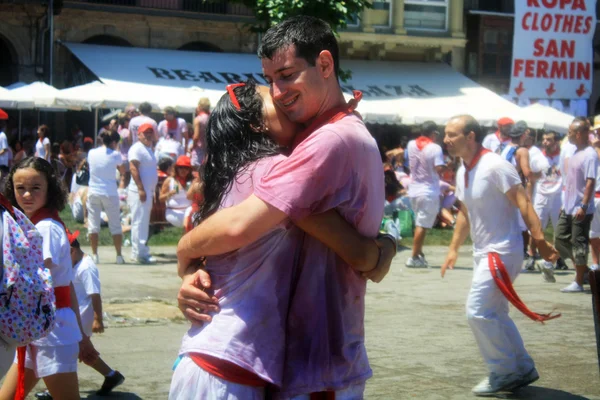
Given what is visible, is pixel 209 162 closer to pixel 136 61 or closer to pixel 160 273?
pixel 160 273

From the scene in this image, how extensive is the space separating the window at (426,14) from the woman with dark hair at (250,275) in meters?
28.7

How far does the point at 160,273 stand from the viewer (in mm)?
11805

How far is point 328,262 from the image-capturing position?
296 centimetres

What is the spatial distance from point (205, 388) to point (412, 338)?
17.9 ft

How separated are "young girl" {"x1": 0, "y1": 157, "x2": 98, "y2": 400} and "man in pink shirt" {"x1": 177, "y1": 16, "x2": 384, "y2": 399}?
2.13m

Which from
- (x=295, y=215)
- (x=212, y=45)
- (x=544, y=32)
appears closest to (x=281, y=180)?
(x=295, y=215)

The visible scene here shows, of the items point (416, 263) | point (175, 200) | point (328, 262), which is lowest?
point (416, 263)

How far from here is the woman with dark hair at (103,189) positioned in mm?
12430

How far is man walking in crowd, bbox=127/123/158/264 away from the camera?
1270cm

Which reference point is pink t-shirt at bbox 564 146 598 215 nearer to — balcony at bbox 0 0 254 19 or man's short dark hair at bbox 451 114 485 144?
man's short dark hair at bbox 451 114 485 144

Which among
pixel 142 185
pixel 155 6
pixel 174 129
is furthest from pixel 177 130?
pixel 155 6

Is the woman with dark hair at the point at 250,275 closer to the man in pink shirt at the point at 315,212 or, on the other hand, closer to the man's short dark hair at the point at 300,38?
the man in pink shirt at the point at 315,212

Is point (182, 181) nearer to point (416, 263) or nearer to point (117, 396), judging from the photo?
point (416, 263)

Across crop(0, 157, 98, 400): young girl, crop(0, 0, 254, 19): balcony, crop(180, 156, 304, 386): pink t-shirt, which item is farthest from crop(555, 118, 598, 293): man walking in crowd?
Result: crop(0, 0, 254, 19): balcony
